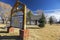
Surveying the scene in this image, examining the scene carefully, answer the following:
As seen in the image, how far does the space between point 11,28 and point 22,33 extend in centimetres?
317

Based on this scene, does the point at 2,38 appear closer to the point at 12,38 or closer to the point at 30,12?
the point at 12,38

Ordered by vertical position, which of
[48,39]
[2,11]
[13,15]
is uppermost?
[2,11]

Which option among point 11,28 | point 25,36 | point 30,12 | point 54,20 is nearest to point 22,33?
point 25,36

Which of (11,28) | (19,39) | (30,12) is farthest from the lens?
(30,12)

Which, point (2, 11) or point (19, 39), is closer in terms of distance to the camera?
point (19, 39)

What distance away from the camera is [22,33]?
28.2 feet

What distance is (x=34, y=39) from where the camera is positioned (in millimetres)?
8539

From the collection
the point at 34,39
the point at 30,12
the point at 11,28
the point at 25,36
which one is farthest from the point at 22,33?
the point at 30,12

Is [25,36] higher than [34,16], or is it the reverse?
[34,16]

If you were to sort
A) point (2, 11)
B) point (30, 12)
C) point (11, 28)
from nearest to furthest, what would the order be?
point (11, 28), point (30, 12), point (2, 11)

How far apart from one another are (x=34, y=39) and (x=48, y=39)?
0.82 m

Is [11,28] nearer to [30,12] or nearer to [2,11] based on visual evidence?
[30,12]

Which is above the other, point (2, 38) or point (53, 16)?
point (53, 16)

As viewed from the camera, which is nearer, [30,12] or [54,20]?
[54,20]
